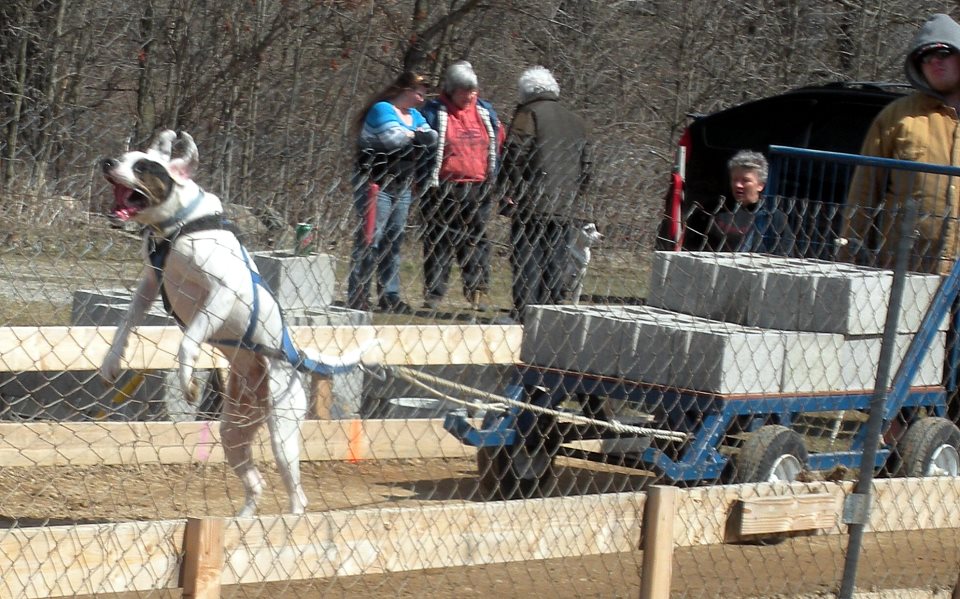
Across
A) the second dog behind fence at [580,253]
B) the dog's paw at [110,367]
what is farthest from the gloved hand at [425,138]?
the dog's paw at [110,367]

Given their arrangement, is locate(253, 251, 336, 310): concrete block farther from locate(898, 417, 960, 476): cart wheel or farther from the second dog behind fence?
locate(898, 417, 960, 476): cart wheel

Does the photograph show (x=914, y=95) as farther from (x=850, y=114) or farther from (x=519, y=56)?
(x=519, y=56)

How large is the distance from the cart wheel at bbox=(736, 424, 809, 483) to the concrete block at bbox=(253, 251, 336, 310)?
244 cm

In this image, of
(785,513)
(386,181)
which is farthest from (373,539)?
(386,181)

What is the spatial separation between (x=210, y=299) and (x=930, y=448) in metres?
3.15

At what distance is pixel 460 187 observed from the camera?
8.41m

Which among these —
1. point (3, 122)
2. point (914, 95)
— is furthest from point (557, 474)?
point (3, 122)

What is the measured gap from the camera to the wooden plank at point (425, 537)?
322 centimetres

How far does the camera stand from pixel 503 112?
572 inches

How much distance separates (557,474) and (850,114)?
3.92 metres

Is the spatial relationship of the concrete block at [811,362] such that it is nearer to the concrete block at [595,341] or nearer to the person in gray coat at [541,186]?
the concrete block at [595,341]

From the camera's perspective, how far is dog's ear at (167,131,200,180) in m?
4.91

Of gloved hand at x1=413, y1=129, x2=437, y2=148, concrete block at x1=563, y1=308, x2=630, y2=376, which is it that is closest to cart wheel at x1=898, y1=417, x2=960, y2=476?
concrete block at x1=563, y1=308, x2=630, y2=376

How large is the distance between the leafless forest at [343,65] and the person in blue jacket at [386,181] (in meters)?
0.50
